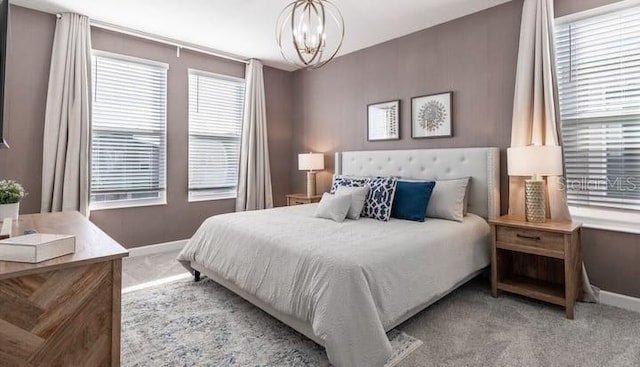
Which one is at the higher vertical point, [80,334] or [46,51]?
[46,51]

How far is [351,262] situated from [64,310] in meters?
1.23

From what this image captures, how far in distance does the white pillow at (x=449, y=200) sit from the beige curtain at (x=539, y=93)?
1.80 feet

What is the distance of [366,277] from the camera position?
1750mm

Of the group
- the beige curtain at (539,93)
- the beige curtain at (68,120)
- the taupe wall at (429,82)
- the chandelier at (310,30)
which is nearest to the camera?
the chandelier at (310,30)

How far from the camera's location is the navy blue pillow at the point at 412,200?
281cm

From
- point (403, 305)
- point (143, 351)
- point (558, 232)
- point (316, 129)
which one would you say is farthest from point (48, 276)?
point (316, 129)

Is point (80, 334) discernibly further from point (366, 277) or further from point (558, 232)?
point (558, 232)

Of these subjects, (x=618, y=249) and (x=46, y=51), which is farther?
(x=46, y=51)

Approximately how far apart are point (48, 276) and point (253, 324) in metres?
1.42

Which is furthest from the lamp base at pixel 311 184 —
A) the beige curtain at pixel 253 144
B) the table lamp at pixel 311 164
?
the beige curtain at pixel 253 144

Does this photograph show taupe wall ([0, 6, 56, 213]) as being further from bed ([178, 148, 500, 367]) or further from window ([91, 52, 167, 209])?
bed ([178, 148, 500, 367])

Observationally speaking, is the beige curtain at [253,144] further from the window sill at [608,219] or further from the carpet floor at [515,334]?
the window sill at [608,219]

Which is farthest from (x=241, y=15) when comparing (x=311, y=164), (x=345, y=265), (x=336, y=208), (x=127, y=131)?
(x=345, y=265)

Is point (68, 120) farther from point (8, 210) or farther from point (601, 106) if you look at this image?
point (601, 106)
